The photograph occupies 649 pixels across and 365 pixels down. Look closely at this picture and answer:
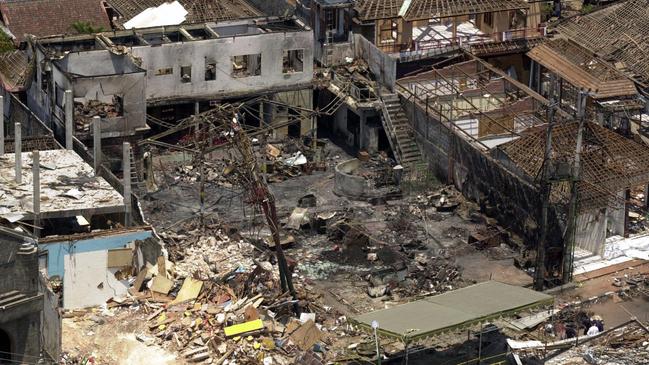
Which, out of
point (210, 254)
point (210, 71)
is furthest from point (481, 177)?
point (210, 71)

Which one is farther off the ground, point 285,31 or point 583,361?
point 285,31

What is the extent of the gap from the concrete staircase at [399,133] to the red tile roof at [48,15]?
45.3ft

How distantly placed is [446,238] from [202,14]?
1821 centimetres

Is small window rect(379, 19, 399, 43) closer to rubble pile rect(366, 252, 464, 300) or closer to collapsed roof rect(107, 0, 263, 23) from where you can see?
collapsed roof rect(107, 0, 263, 23)

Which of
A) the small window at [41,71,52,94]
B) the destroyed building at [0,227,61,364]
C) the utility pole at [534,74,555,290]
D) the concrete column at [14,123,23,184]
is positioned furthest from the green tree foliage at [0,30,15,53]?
the destroyed building at [0,227,61,364]

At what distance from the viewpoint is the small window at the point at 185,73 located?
6981 centimetres

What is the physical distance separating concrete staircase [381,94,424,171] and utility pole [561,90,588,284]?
10955 mm

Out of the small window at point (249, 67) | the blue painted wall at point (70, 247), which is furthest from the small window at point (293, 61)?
the blue painted wall at point (70, 247)

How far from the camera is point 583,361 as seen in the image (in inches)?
2115

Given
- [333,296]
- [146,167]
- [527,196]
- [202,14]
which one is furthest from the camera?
[202,14]

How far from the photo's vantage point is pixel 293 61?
235 feet

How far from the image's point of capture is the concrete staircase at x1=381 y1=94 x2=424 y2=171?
2721 inches

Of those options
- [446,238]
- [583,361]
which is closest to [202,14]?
[446,238]

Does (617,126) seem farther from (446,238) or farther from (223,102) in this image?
(223,102)
